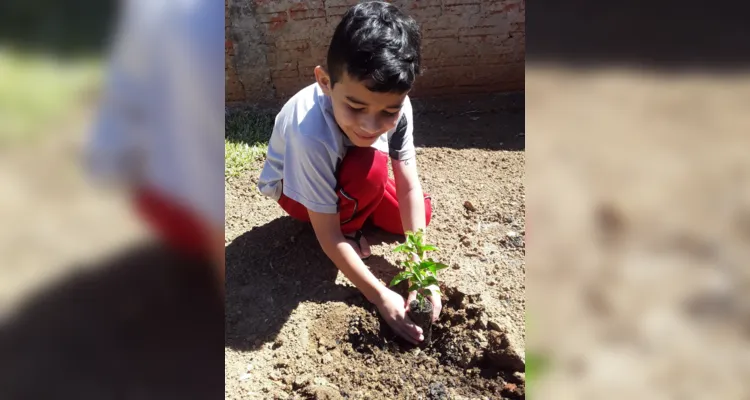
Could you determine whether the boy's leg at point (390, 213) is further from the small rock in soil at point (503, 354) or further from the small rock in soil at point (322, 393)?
the small rock in soil at point (322, 393)

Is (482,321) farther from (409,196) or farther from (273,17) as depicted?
(273,17)

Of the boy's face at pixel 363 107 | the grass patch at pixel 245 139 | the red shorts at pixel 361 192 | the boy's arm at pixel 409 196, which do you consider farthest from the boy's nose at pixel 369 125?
the grass patch at pixel 245 139

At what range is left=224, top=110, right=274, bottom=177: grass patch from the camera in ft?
10.3

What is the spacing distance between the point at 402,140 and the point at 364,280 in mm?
657

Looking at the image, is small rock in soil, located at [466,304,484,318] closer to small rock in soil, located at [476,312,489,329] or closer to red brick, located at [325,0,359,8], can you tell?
small rock in soil, located at [476,312,489,329]

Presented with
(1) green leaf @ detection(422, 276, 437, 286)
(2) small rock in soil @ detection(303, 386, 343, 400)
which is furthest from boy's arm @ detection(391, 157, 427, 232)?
(2) small rock in soil @ detection(303, 386, 343, 400)

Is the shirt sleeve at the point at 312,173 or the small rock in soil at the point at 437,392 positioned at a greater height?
the shirt sleeve at the point at 312,173

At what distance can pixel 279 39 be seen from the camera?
3.51 m

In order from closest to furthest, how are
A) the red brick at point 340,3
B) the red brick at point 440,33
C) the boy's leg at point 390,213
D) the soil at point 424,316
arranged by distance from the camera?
1. the soil at point 424,316
2. the boy's leg at point 390,213
3. the red brick at point 340,3
4. the red brick at point 440,33

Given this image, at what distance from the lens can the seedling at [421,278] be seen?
5.86ft
